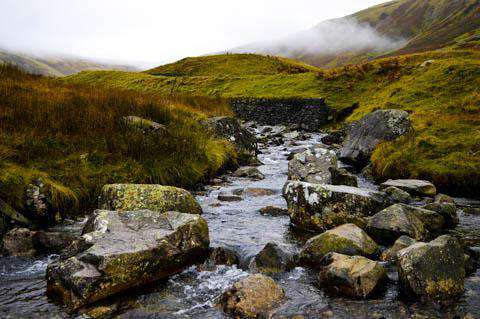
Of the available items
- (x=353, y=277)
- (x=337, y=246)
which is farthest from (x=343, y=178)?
(x=353, y=277)

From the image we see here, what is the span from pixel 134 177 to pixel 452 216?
753 cm

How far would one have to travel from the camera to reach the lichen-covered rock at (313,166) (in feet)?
37.6

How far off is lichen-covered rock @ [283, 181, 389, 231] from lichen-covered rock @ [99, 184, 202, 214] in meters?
2.49

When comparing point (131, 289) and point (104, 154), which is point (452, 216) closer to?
point (131, 289)

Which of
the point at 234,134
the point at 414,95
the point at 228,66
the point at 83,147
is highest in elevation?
the point at 228,66

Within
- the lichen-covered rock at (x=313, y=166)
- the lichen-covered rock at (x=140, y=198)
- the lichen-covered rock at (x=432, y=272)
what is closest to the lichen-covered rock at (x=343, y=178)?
the lichen-covered rock at (x=313, y=166)

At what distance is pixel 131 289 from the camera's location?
5207mm

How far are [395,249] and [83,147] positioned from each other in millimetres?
7895

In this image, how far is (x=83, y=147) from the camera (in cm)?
998

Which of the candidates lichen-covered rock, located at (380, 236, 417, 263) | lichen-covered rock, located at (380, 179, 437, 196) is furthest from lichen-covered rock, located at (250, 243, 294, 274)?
lichen-covered rock, located at (380, 179, 437, 196)

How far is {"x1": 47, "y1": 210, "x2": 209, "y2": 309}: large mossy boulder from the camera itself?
4.82 metres

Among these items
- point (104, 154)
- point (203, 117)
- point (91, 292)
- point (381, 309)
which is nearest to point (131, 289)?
point (91, 292)

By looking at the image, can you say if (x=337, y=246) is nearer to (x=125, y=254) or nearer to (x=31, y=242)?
(x=125, y=254)

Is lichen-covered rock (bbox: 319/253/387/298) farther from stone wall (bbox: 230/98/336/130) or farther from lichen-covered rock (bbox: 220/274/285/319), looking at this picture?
stone wall (bbox: 230/98/336/130)
